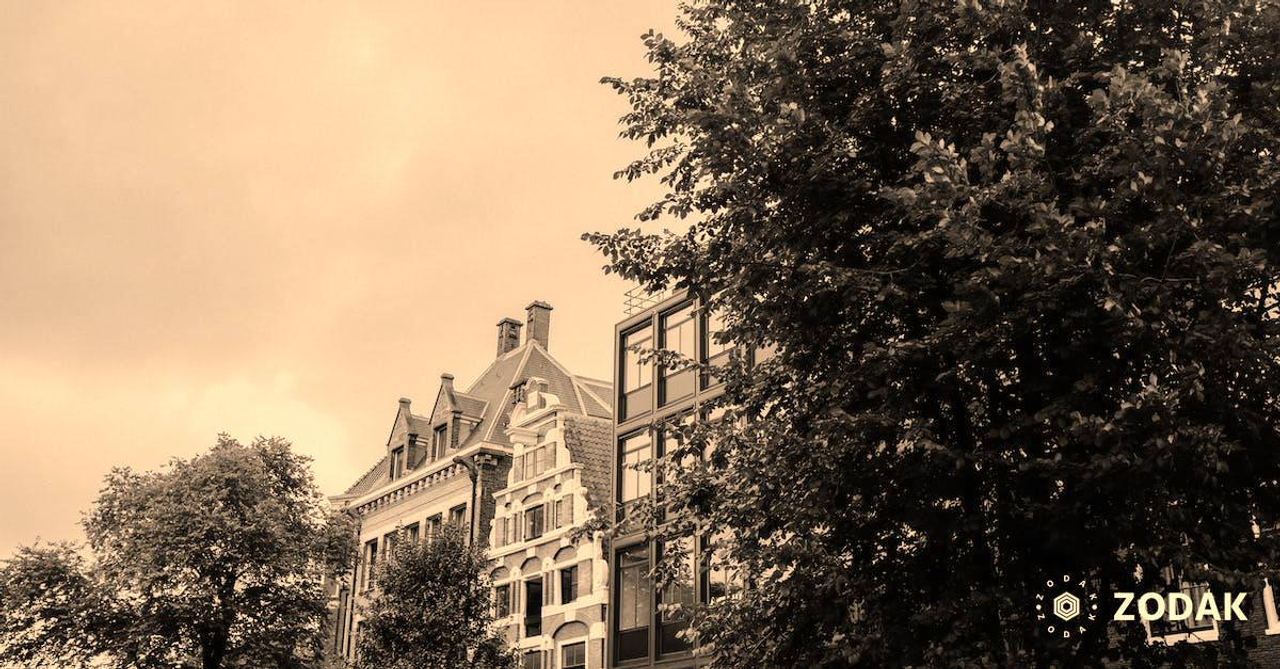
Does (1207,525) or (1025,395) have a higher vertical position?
(1025,395)

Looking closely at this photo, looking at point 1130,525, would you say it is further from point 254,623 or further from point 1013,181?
point 254,623

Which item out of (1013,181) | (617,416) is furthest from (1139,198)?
(617,416)

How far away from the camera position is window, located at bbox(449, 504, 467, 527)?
5126 cm

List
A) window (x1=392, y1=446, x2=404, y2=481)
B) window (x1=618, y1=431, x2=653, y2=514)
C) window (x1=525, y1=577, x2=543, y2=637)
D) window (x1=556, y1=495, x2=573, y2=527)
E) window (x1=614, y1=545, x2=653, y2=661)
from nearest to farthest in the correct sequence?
window (x1=614, y1=545, x2=653, y2=661)
window (x1=618, y1=431, x2=653, y2=514)
window (x1=556, y1=495, x2=573, y2=527)
window (x1=525, y1=577, x2=543, y2=637)
window (x1=392, y1=446, x2=404, y2=481)

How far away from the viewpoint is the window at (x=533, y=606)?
43.5 m

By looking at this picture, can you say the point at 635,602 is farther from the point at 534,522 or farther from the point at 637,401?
the point at 534,522

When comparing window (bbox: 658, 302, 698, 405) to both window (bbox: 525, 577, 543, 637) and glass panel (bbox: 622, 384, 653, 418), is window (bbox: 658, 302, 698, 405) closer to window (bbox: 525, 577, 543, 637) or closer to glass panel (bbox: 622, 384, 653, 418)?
glass panel (bbox: 622, 384, 653, 418)

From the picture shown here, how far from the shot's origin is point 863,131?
1386 centimetres

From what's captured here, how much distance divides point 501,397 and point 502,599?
13.4 meters

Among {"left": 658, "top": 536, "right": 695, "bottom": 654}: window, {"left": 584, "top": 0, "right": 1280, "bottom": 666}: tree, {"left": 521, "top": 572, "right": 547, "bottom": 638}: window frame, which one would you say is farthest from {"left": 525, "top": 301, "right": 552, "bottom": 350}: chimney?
{"left": 584, "top": 0, "right": 1280, "bottom": 666}: tree

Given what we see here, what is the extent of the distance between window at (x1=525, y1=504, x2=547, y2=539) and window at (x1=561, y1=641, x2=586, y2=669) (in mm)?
4952

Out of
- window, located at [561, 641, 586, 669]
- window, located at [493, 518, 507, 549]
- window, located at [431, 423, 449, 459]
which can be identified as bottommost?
window, located at [561, 641, 586, 669]

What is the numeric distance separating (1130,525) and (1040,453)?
1.28m

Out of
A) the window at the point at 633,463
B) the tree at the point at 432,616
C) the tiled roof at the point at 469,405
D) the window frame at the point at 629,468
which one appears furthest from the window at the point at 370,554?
the window at the point at 633,463
